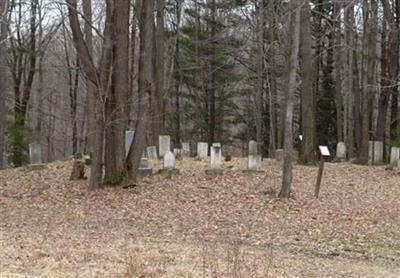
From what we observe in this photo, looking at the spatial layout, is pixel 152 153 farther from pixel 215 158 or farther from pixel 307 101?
pixel 307 101

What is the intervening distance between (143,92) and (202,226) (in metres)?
4.80

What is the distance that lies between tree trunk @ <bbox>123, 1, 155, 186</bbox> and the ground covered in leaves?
18.0 inches

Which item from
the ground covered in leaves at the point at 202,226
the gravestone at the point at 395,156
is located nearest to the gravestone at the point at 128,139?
the ground covered in leaves at the point at 202,226

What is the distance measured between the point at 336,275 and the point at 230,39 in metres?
23.7

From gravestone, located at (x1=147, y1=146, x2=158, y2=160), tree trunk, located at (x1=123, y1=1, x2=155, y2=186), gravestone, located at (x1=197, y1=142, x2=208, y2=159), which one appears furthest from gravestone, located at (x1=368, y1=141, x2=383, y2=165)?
tree trunk, located at (x1=123, y1=1, x2=155, y2=186)

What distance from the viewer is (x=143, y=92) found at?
47.1ft

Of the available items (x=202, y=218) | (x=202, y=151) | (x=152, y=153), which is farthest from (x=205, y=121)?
(x=202, y=218)

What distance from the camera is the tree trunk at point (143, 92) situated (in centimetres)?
1397

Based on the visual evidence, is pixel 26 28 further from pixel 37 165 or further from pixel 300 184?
pixel 300 184

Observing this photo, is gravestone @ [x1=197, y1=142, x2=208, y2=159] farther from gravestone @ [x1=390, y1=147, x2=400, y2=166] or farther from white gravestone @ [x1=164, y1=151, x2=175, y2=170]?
gravestone @ [x1=390, y1=147, x2=400, y2=166]

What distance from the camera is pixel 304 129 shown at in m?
18.2

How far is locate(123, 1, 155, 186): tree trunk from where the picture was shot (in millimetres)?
13969

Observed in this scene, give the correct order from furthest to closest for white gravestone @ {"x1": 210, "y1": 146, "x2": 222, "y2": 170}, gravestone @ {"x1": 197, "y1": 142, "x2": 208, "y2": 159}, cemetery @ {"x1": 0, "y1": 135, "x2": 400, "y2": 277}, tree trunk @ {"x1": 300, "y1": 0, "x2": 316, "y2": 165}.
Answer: gravestone @ {"x1": 197, "y1": 142, "x2": 208, "y2": 159}, tree trunk @ {"x1": 300, "y1": 0, "x2": 316, "y2": 165}, white gravestone @ {"x1": 210, "y1": 146, "x2": 222, "y2": 170}, cemetery @ {"x1": 0, "y1": 135, "x2": 400, "y2": 277}

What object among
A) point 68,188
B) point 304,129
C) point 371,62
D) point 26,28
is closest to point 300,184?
point 304,129
